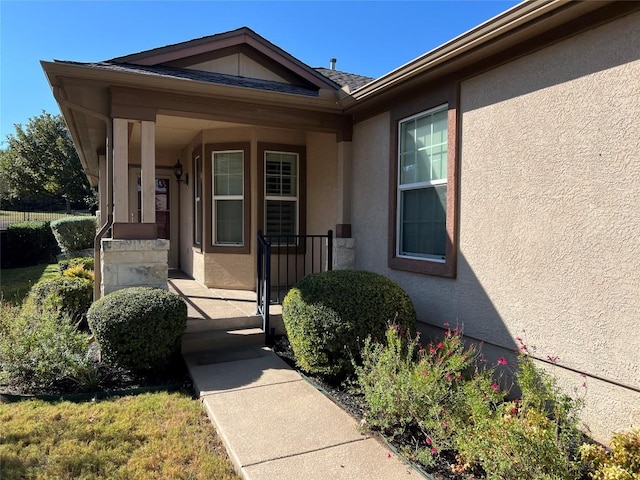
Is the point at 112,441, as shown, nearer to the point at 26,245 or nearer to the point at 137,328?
the point at 137,328

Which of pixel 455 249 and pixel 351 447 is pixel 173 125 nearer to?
pixel 455 249

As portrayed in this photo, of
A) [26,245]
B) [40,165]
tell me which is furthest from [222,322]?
[40,165]

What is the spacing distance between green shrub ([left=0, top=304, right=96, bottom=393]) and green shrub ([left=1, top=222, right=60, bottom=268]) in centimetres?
1218

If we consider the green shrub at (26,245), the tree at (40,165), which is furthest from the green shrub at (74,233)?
the tree at (40,165)

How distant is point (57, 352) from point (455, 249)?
4.00 metres

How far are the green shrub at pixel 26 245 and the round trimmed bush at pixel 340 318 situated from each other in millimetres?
13908

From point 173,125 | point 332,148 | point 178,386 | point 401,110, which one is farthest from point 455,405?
point 173,125

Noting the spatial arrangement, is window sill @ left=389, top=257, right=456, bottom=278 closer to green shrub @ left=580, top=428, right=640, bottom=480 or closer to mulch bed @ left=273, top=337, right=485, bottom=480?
mulch bed @ left=273, top=337, right=485, bottom=480

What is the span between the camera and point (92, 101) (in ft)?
16.8

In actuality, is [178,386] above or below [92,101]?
below

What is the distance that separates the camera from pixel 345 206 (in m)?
6.19

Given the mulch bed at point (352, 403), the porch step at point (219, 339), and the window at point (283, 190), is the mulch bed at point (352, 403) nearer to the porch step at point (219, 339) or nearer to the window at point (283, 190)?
the porch step at point (219, 339)

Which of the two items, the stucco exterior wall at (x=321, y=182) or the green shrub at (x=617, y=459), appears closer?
the green shrub at (x=617, y=459)

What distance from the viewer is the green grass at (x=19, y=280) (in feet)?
27.4
